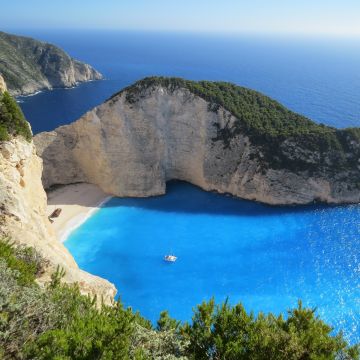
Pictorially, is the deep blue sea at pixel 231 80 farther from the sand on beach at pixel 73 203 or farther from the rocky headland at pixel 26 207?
the rocky headland at pixel 26 207

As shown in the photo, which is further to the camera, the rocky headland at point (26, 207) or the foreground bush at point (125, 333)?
the rocky headland at point (26, 207)

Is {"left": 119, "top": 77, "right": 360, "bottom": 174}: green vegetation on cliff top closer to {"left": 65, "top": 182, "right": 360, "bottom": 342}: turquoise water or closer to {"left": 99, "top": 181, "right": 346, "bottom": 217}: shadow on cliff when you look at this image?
{"left": 99, "top": 181, "right": 346, "bottom": 217}: shadow on cliff

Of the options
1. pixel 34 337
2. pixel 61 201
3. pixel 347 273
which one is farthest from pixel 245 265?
pixel 34 337

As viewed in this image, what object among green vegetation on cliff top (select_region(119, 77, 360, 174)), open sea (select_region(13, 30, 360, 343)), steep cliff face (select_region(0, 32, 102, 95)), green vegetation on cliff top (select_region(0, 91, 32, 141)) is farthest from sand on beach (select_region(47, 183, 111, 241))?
steep cliff face (select_region(0, 32, 102, 95))

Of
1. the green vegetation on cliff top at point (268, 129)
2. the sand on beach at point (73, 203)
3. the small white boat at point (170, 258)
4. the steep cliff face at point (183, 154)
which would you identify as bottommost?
the sand on beach at point (73, 203)

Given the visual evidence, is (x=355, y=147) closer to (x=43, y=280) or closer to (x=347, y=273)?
(x=347, y=273)

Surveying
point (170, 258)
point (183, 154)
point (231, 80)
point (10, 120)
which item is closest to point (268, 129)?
point (183, 154)

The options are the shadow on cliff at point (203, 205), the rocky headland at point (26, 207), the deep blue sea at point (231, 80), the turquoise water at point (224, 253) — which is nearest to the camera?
the rocky headland at point (26, 207)

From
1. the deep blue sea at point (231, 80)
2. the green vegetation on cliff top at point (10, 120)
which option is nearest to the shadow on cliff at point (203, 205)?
the green vegetation on cliff top at point (10, 120)
